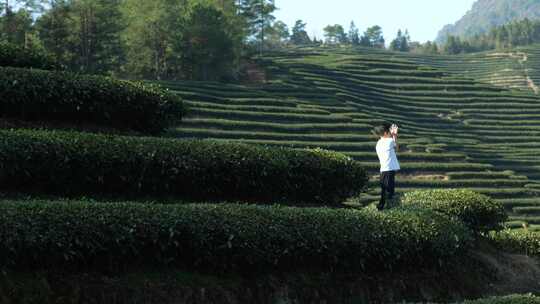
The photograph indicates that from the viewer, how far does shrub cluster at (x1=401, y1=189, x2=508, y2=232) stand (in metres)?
14.9

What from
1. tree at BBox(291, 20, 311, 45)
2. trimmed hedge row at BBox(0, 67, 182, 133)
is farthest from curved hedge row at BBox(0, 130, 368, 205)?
tree at BBox(291, 20, 311, 45)

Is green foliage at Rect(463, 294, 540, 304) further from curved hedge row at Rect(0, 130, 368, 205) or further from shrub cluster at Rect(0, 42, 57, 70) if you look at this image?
shrub cluster at Rect(0, 42, 57, 70)

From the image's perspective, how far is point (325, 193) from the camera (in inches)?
537

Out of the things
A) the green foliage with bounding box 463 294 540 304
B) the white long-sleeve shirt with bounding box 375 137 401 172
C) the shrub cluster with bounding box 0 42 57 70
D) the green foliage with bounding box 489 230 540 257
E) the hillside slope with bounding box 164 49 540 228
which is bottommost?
the hillside slope with bounding box 164 49 540 228

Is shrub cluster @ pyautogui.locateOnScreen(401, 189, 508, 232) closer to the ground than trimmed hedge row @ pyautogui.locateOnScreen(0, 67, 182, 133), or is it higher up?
closer to the ground

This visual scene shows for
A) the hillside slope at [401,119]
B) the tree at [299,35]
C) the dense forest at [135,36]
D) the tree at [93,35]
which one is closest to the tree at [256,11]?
the hillside slope at [401,119]

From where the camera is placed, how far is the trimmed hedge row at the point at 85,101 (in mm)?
12492

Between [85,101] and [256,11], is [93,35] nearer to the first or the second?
[256,11]

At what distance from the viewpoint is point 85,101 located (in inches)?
510

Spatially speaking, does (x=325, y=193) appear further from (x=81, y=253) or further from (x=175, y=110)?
(x=81, y=253)

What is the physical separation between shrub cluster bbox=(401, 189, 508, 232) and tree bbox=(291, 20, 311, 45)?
496 ft

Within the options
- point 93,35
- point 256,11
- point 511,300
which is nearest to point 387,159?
point 511,300

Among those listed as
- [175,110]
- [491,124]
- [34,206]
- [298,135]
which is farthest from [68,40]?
[34,206]

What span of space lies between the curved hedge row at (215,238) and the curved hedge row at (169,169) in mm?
1414
